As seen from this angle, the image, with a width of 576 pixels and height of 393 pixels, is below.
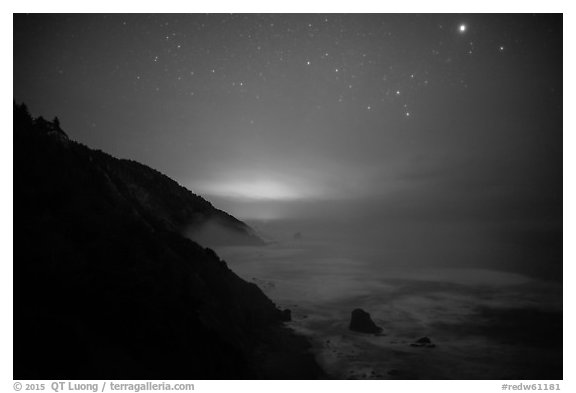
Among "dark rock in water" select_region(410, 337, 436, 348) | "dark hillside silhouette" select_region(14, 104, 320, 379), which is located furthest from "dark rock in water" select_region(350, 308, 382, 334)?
"dark hillside silhouette" select_region(14, 104, 320, 379)

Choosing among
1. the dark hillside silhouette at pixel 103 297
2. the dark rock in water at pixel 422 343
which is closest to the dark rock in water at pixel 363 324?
the dark rock in water at pixel 422 343

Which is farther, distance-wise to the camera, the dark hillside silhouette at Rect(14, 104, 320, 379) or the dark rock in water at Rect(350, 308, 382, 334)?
the dark rock in water at Rect(350, 308, 382, 334)

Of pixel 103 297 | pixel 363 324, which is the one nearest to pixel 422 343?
pixel 363 324

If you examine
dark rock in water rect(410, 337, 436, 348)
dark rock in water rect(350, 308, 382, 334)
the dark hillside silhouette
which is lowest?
dark rock in water rect(410, 337, 436, 348)

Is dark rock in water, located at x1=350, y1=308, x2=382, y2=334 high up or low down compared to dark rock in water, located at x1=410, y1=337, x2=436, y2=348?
up

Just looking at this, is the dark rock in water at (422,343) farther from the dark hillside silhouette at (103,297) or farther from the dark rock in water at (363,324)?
the dark hillside silhouette at (103,297)

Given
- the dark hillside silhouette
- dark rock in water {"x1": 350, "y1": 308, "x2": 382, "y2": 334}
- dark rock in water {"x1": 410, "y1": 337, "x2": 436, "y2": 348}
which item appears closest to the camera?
Answer: the dark hillside silhouette

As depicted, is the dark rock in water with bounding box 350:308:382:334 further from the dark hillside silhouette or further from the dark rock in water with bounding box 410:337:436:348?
the dark hillside silhouette

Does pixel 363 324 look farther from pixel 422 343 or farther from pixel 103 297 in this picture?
pixel 103 297
